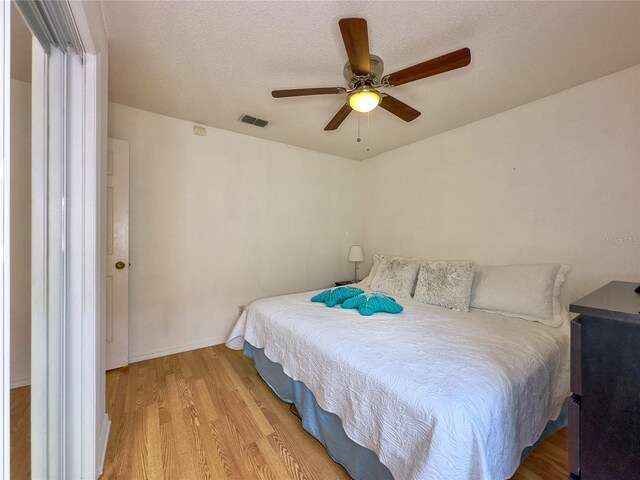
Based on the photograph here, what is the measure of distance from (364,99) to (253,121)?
59.7 inches

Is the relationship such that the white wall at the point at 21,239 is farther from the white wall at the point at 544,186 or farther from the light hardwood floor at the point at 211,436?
the white wall at the point at 544,186

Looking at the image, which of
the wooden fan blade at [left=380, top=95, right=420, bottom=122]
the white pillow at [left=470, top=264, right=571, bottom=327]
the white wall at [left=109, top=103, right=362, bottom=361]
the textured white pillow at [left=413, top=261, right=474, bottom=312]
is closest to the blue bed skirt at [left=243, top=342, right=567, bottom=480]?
the white pillow at [left=470, top=264, right=571, bottom=327]

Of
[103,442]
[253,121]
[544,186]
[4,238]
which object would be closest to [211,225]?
[253,121]

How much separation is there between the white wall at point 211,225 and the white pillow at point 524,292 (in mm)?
2101

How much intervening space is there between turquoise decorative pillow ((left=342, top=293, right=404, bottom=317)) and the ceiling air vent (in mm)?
2034

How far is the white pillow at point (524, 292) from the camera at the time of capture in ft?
6.31

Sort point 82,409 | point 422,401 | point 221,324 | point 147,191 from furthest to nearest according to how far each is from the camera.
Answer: point 221,324, point 147,191, point 82,409, point 422,401

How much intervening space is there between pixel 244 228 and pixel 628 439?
10.1ft

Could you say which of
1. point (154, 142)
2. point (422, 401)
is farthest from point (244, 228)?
point (422, 401)

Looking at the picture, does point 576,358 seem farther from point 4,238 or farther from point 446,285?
point 4,238

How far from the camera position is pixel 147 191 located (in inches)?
102

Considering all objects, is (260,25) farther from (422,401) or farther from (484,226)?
(484,226)

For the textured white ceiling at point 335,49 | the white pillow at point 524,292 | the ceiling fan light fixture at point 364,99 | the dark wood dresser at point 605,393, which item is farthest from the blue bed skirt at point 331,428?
the textured white ceiling at point 335,49

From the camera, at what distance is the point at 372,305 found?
206cm
